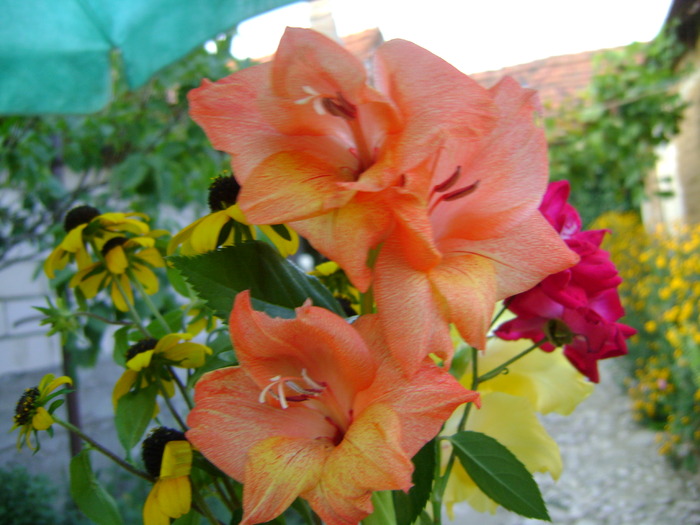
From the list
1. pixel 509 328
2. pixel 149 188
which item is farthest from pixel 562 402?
pixel 149 188

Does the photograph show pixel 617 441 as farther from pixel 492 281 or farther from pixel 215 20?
pixel 492 281

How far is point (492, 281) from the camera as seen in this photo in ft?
1.08

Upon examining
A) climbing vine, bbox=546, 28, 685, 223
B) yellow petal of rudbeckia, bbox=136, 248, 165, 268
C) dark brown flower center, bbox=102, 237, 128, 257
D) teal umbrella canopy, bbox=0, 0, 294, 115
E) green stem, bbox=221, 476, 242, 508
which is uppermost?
teal umbrella canopy, bbox=0, 0, 294, 115

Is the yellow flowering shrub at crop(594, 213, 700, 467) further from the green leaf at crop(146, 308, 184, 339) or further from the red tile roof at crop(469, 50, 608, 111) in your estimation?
the green leaf at crop(146, 308, 184, 339)

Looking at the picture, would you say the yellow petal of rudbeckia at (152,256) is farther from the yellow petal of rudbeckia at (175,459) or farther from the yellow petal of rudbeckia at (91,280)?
the yellow petal of rudbeckia at (175,459)

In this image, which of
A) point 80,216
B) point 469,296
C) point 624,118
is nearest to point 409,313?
point 469,296

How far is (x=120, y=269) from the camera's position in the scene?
54 cm

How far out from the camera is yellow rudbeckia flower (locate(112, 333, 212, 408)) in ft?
1.48

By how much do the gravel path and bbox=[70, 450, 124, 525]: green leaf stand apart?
170 cm

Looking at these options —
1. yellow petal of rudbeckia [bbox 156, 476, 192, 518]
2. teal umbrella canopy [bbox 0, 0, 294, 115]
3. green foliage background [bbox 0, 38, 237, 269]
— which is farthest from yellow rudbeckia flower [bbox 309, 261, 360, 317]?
green foliage background [bbox 0, 38, 237, 269]

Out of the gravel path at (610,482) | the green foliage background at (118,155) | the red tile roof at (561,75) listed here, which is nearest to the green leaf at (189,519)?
the green foliage background at (118,155)

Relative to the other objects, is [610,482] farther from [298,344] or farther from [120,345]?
[298,344]

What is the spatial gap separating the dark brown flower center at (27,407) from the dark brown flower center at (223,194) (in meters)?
0.19

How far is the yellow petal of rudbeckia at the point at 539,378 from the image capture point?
55 centimetres
